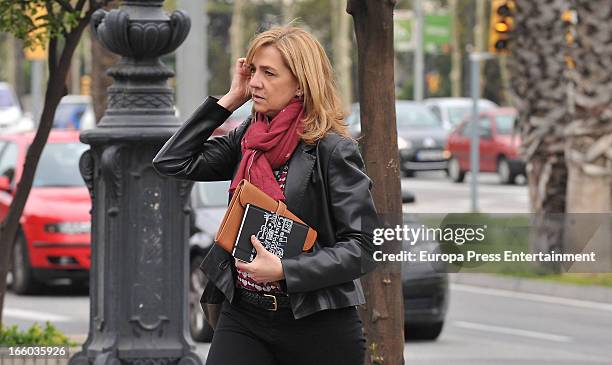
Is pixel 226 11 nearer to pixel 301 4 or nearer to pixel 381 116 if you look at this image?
pixel 301 4

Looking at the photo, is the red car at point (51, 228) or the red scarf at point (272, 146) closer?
the red scarf at point (272, 146)

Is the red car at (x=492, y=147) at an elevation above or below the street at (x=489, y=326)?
below

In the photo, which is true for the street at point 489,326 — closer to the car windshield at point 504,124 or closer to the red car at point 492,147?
the red car at point 492,147

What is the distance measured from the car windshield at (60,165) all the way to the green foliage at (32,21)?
21.4ft

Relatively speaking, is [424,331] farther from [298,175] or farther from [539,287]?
[298,175]

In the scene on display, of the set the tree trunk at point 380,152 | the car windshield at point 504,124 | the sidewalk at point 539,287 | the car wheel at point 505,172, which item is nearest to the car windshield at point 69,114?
the car windshield at point 504,124

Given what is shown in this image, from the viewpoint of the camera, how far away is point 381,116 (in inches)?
255

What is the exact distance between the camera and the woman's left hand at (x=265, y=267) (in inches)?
169

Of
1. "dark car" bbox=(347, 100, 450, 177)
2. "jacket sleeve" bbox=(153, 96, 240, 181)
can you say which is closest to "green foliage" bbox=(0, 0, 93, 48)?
"jacket sleeve" bbox=(153, 96, 240, 181)

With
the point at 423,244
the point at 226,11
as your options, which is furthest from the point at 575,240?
the point at 226,11

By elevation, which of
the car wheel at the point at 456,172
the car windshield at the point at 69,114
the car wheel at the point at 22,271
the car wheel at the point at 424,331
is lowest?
the car wheel at the point at 456,172

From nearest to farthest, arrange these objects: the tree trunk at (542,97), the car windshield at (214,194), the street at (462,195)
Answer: the car windshield at (214,194), the tree trunk at (542,97), the street at (462,195)

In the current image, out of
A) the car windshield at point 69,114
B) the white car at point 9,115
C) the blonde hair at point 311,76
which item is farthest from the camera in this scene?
the car windshield at point 69,114

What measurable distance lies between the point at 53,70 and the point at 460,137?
81.0 feet
